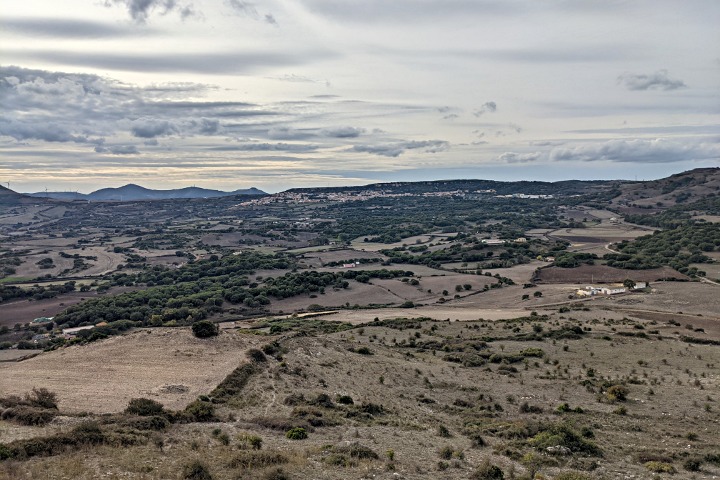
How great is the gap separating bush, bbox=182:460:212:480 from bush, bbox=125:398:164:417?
23.6ft

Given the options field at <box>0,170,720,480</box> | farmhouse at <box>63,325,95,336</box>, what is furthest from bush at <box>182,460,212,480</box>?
farmhouse at <box>63,325,95,336</box>

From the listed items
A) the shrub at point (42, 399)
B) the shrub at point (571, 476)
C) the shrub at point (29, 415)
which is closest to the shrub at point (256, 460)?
the shrub at point (29, 415)

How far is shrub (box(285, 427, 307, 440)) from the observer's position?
2255cm

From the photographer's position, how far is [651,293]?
266ft

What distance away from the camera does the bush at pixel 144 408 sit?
2344 cm

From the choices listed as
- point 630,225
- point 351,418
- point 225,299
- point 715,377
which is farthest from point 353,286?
point 630,225

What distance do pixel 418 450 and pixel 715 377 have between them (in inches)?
1058

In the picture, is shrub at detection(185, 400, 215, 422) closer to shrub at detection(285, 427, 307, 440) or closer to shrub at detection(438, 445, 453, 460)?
shrub at detection(285, 427, 307, 440)

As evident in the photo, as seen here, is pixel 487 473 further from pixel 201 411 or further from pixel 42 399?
pixel 42 399

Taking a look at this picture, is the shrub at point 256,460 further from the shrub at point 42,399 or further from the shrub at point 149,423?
the shrub at point 42,399

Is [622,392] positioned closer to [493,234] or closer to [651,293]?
[651,293]

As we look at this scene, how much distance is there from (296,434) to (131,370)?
565 inches

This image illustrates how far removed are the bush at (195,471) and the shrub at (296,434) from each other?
5.97 metres

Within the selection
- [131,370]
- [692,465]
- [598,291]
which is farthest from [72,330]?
[598,291]
